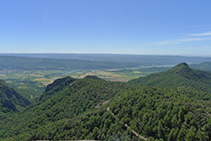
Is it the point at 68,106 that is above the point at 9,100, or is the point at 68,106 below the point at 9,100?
above

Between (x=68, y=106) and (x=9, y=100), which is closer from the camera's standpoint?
(x=68, y=106)

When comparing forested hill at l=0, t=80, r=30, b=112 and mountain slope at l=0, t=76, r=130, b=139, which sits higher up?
mountain slope at l=0, t=76, r=130, b=139

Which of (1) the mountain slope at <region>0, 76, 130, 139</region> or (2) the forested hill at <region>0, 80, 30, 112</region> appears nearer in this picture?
(1) the mountain slope at <region>0, 76, 130, 139</region>

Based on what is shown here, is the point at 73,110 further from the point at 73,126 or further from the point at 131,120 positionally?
the point at 131,120

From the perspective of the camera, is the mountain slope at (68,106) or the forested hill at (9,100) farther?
the forested hill at (9,100)

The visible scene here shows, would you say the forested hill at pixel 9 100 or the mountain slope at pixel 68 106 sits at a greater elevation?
the mountain slope at pixel 68 106

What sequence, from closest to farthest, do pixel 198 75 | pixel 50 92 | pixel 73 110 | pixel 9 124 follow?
1. pixel 73 110
2. pixel 9 124
3. pixel 50 92
4. pixel 198 75

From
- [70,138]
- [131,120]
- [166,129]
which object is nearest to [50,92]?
[70,138]

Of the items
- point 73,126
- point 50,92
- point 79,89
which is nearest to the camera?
point 73,126
